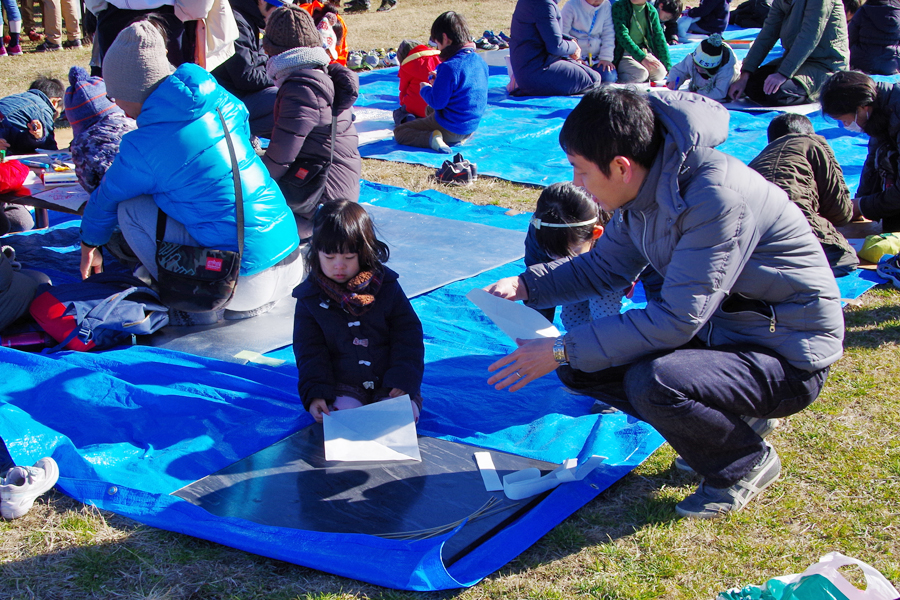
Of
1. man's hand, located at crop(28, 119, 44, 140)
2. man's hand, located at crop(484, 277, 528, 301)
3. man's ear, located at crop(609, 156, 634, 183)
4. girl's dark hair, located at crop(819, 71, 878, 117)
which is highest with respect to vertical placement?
girl's dark hair, located at crop(819, 71, 878, 117)

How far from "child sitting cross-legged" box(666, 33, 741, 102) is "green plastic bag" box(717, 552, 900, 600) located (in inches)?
249

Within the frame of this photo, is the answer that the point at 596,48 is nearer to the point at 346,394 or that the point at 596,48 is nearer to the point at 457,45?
the point at 457,45

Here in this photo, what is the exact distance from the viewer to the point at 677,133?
190cm

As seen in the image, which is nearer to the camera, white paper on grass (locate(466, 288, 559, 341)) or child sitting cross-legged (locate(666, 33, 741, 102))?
white paper on grass (locate(466, 288, 559, 341))

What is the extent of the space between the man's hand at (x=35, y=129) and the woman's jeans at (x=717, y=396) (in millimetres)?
5286

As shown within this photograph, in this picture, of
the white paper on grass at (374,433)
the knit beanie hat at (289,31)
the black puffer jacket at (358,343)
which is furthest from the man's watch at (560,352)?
the knit beanie hat at (289,31)

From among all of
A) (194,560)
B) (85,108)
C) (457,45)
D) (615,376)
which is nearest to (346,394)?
(194,560)

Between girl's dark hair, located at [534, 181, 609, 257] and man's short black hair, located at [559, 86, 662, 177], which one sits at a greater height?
man's short black hair, located at [559, 86, 662, 177]

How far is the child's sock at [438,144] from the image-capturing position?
20.5 ft

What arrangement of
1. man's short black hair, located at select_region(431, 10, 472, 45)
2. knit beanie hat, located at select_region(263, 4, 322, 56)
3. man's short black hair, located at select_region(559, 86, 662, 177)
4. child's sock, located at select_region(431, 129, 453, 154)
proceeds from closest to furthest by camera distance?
1. man's short black hair, located at select_region(559, 86, 662, 177)
2. knit beanie hat, located at select_region(263, 4, 322, 56)
3. man's short black hair, located at select_region(431, 10, 472, 45)
4. child's sock, located at select_region(431, 129, 453, 154)

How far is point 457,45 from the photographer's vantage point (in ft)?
Result: 20.4

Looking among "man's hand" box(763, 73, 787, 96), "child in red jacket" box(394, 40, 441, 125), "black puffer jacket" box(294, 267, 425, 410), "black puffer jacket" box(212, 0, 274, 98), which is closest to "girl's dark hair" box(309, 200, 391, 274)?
"black puffer jacket" box(294, 267, 425, 410)

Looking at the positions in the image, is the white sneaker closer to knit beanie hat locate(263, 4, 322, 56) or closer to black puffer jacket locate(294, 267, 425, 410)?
black puffer jacket locate(294, 267, 425, 410)

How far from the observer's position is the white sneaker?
221 centimetres
